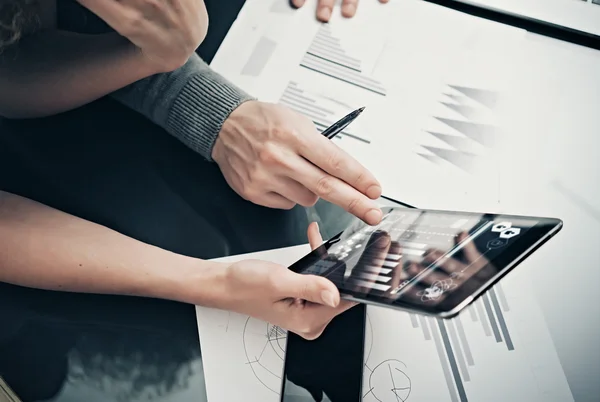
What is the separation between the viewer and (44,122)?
719 millimetres

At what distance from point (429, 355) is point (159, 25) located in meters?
0.45

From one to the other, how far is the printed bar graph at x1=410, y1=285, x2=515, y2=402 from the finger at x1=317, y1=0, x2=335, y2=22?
17.2 inches

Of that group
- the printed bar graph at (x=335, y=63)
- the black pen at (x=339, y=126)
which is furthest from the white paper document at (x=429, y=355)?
the printed bar graph at (x=335, y=63)

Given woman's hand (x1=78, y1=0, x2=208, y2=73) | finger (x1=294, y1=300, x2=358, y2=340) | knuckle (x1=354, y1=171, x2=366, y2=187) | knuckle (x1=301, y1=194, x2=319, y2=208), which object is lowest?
finger (x1=294, y1=300, x2=358, y2=340)

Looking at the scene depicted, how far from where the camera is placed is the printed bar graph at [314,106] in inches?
28.9

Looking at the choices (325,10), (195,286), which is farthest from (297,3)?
(195,286)

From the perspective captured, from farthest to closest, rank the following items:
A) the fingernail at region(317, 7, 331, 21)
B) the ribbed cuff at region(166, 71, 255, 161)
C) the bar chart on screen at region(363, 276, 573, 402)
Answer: the fingernail at region(317, 7, 331, 21) < the ribbed cuff at region(166, 71, 255, 161) < the bar chart on screen at region(363, 276, 573, 402)

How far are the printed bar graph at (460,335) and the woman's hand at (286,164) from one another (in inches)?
5.3

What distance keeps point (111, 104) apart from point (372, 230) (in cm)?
38

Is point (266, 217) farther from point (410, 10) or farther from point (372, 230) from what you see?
point (410, 10)

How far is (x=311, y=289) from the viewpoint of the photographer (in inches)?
21.5

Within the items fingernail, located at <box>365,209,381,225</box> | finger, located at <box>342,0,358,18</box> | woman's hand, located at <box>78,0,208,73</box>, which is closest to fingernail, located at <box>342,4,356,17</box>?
finger, located at <box>342,0,358,18</box>

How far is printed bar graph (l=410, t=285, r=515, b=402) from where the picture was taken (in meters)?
0.60

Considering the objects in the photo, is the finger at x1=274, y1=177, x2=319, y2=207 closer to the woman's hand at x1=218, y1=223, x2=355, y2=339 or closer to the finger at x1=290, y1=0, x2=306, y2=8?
the woman's hand at x1=218, y1=223, x2=355, y2=339
